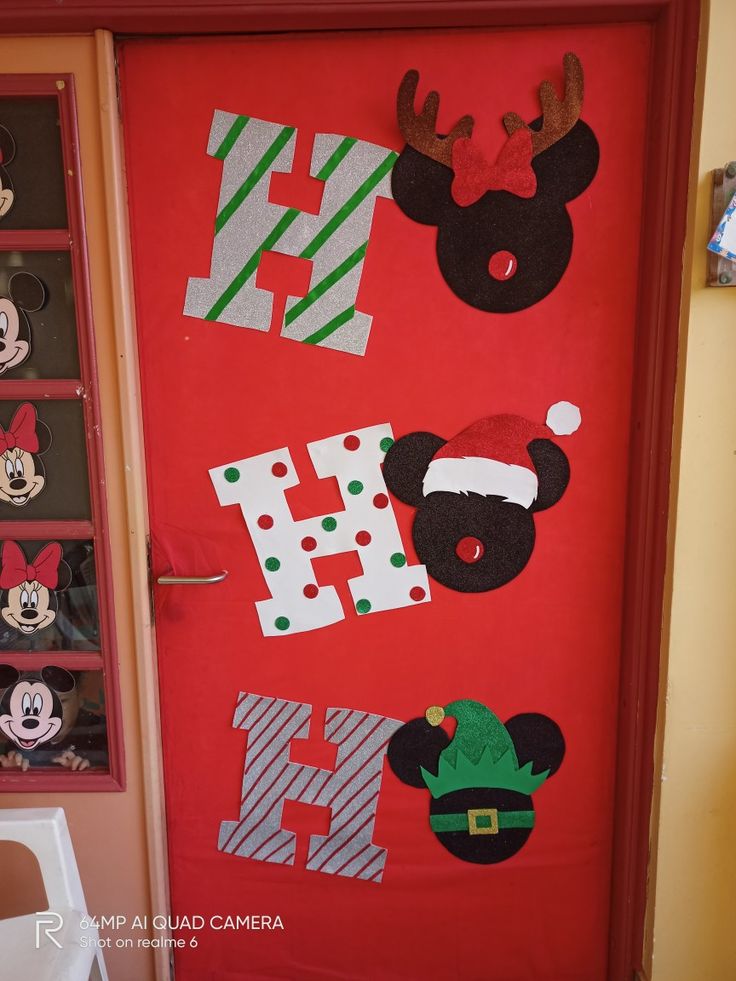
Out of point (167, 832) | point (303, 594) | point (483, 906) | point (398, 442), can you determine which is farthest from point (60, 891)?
point (398, 442)

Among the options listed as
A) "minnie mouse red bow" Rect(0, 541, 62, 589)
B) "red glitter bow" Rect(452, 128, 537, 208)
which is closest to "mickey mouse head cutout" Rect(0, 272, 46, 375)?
"minnie mouse red bow" Rect(0, 541, 62, 589)

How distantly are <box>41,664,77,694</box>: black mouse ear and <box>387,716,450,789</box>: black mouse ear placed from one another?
0.74 metres

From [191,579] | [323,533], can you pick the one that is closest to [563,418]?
[323,533]

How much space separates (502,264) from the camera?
1.36m

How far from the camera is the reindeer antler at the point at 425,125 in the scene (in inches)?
50.4

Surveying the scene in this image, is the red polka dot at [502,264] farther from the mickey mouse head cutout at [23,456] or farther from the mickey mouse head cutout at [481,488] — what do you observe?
the mickey mouse head cutout at [23,456]

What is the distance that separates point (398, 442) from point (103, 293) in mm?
688

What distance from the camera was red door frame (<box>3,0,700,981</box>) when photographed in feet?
3.97

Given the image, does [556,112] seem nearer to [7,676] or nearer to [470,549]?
[470,549]

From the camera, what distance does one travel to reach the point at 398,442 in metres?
1.42

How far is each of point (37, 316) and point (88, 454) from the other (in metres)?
0.30

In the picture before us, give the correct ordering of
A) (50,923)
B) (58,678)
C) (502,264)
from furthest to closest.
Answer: (58,678) < (502,264) < (50,923)

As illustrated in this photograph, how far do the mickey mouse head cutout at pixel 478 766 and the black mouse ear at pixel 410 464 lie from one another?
19.8 inches

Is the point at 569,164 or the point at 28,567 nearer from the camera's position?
the point at 569,164
